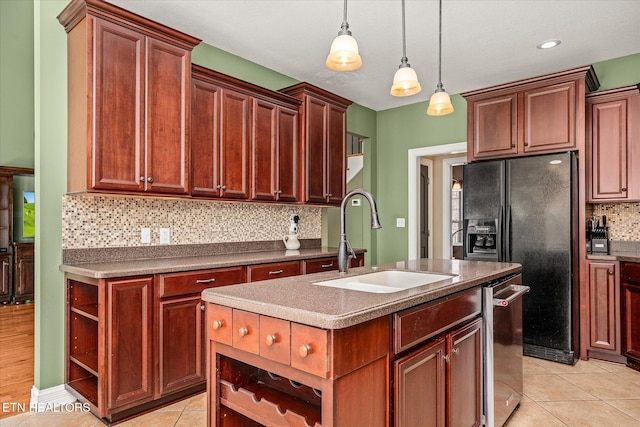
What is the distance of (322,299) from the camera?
4.82 ft

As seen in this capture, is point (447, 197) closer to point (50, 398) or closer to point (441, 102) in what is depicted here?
point (441, 102)

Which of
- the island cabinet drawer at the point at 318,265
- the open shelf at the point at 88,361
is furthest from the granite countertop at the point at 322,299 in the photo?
the island cabinet drawer at the point at 318,265

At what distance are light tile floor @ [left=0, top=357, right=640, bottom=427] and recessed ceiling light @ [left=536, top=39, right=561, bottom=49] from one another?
8.87 feet

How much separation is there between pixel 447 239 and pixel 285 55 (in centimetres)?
387

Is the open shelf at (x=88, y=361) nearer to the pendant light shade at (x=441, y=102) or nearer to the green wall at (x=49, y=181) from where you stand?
the green wall at (x=49, y=181)

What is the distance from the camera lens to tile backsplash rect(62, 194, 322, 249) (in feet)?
8.89

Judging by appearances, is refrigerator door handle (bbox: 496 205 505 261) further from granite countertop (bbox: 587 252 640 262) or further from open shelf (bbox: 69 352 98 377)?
open shelf (bbox: 69 352 98 377)

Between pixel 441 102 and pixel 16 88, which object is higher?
pixel 16 88

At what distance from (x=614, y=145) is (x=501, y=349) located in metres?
2.44

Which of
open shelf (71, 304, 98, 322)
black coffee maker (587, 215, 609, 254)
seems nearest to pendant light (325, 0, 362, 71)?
open shelf (71, 304, 98, 322)

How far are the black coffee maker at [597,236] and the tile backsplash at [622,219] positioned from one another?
86 mm

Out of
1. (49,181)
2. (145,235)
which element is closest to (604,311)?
(145,235)

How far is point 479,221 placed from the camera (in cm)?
389

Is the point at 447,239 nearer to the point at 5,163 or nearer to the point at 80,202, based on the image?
the point at 80,202
